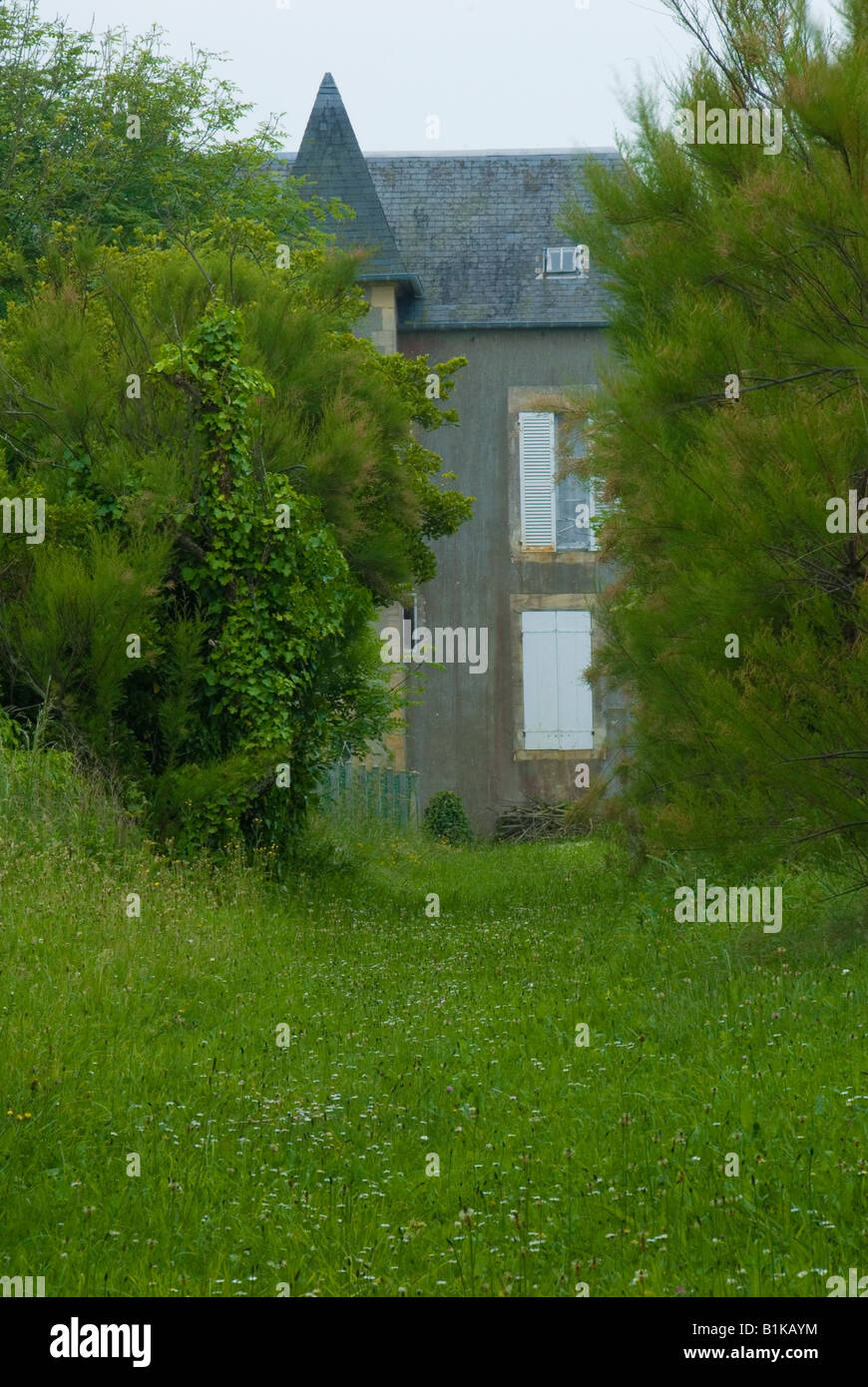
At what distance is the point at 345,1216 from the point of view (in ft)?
13.7

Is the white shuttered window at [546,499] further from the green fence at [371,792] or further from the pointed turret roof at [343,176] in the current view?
the green fence at [371,792]

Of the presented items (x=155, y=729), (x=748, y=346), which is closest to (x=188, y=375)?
(x=155, y=729)

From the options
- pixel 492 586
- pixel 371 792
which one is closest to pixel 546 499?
pixel 492 586

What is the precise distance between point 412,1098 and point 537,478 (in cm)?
1763

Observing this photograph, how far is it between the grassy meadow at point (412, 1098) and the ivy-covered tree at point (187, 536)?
5.39 feet

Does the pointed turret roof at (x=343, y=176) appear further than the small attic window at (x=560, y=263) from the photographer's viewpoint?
No

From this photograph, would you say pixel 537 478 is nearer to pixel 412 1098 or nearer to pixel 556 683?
pixel 556 683

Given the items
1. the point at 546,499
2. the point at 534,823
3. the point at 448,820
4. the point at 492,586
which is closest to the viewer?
the point at 448,820

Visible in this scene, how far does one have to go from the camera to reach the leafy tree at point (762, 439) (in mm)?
7293

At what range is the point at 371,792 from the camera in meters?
19.0

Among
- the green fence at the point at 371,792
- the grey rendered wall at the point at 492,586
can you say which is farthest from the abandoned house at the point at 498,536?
the green fence at the point at 371,792

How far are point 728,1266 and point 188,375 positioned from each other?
869 cm

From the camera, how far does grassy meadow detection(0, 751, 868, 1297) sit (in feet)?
12.7

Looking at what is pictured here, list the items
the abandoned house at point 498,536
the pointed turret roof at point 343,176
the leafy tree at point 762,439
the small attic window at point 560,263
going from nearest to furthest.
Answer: the leafy tree at point 762,439 < the pointed turret roof at point 343,176 < the abandoned house at point 498,536 < the small attic window at point 560,263
